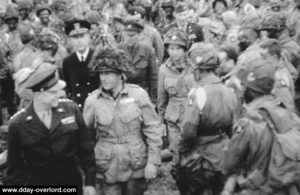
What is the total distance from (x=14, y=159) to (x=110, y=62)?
147cm

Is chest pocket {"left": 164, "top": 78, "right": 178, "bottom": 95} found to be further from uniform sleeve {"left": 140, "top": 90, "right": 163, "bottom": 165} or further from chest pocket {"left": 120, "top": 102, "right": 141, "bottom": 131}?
chest pocket {"left": 120, "top": 102, "right": 141, "bottom": 131}

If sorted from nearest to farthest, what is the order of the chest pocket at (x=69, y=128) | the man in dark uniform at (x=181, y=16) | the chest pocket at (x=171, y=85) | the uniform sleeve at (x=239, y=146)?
the uniform sleeve at (x=239, y=146) < the chest pocket at (x=69, y=128) < the chest pocket at (x=171, y=85) < the man in dark uniform at (x=181, y=16)

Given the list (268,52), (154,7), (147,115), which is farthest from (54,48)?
(154,7)

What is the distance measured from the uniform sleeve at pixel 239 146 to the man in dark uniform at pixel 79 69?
11.4ft

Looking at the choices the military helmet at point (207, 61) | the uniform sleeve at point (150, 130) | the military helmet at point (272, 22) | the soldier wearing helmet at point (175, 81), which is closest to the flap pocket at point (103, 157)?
the uniform sleeve at point (150, 130)

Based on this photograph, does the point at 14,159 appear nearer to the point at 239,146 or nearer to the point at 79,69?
the point at 239,146

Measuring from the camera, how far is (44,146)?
15.8 ft

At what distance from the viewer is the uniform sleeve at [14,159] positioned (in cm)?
480

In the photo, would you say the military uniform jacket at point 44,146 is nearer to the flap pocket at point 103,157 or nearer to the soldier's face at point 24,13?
the flap pocket at point 103,157

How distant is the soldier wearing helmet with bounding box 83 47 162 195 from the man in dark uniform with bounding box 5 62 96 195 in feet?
1.94

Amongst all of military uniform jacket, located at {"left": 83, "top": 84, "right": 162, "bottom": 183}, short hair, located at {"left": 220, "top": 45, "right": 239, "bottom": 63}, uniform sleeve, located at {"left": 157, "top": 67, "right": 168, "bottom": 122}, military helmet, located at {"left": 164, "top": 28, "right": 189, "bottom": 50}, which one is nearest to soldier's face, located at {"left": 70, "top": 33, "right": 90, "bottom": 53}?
uniform sleeve, located at {"left": 157, "top": 67, "right": 168, "bottom": 122}

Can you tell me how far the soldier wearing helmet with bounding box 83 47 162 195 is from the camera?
5555 millimetres

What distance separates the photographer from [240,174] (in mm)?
4777

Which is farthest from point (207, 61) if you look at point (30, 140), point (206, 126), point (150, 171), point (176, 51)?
point (30, 140)
